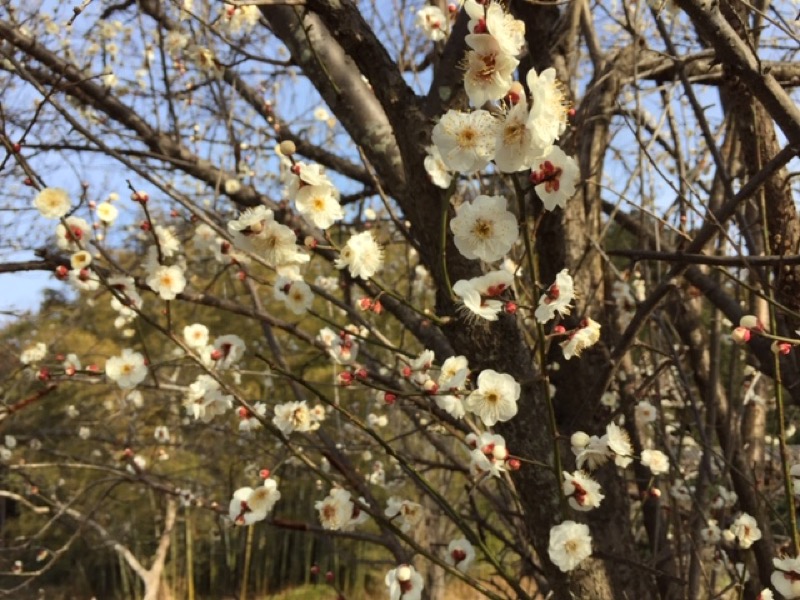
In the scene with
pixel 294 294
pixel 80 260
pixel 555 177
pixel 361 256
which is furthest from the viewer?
pixel 80 260

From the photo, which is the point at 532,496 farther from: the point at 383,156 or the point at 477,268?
the point at 383,156

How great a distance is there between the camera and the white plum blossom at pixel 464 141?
0.88m

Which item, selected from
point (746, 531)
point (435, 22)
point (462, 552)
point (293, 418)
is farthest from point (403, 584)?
point (435, 22)

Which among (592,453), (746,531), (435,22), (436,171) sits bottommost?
(746,531)

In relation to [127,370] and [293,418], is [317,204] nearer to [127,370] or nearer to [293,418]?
[293,418]

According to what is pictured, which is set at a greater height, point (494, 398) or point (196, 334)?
point (196, 334)

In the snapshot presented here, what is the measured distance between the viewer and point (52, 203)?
60.6 inches

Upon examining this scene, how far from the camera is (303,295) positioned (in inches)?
54.8

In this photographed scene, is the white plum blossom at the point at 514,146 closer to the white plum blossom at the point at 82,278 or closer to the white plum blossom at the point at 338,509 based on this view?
the white plum blossom at the point at 338,509

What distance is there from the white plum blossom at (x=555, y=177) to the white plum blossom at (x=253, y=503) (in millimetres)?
849

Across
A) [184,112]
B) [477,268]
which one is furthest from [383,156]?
[184,112]

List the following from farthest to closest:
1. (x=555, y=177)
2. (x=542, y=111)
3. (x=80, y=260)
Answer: (x=80, y=260)
(x=555, y=177)
(x=542, y=111)

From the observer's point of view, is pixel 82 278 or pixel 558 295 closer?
pixel 558 295

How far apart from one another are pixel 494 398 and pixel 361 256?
14.3 inches
